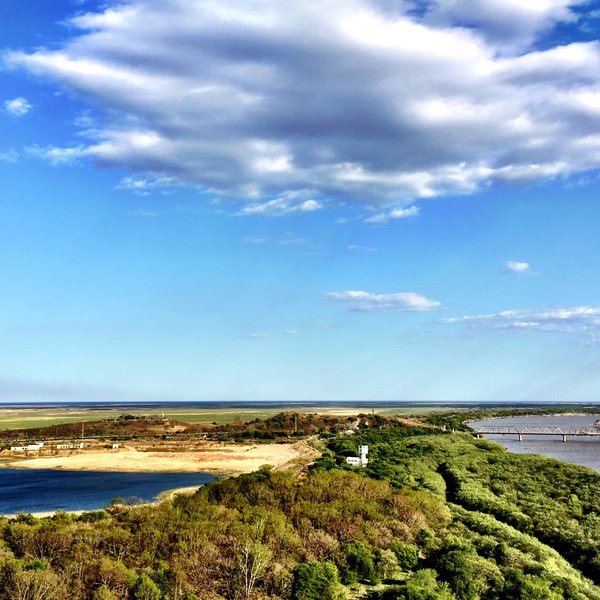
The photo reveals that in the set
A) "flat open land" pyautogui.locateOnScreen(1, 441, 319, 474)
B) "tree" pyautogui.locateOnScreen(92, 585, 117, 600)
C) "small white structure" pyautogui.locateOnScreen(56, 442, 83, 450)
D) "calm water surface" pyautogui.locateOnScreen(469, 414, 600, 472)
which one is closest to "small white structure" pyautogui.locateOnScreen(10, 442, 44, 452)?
"small white structure" pyautogui.locateOnScreen(56, 442, 83, 450)

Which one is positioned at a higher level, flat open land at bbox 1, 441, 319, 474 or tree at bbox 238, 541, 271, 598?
tree at bbox 238, 541, 271, 598

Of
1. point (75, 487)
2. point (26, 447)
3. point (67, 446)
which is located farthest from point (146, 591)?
point (26, 447)

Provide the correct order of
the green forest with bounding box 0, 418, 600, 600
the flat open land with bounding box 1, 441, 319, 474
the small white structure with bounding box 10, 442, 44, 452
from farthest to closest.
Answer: the small white structure with bounding box 10, 442, 44, 452, the flat open land with bounding box 1, 441, 319, 474, the green forest with bounding box 0, 418, 600, 600

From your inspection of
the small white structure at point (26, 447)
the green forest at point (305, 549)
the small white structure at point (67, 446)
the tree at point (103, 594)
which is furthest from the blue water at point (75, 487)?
the tree at point (103, 594)

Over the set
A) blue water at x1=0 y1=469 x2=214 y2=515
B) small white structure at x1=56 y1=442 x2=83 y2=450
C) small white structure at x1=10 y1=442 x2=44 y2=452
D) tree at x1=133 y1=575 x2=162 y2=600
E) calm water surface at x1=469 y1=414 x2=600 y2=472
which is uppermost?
tree at x1=133 y1=575 x2=162 y2=600

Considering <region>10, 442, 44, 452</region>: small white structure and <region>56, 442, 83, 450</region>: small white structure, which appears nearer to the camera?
<region>10, 442, 44, 452</region>: small white structure

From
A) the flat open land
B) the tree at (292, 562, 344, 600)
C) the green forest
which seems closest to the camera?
the green forest

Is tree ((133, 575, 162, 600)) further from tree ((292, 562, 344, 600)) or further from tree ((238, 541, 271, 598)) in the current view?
tree ((292, 562, 344, 600))
